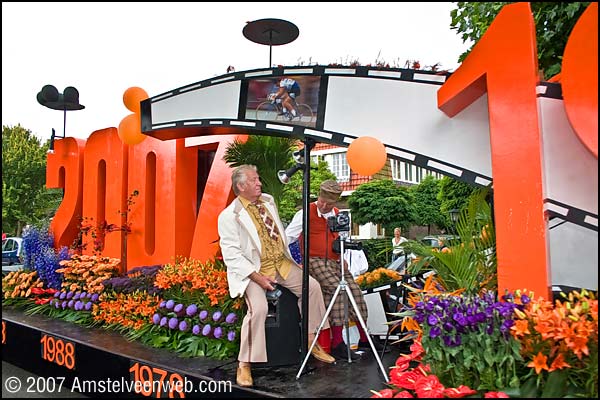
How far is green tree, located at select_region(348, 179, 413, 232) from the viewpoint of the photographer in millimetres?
13969

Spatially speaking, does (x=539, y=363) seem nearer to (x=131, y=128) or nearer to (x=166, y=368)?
(x=166, y=368)

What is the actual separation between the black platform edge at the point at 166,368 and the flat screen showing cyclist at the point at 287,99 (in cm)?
196

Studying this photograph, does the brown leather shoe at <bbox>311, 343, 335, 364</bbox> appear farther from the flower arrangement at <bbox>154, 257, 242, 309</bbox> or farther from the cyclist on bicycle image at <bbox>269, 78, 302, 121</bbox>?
the cyclist on bicycle image at <bbox>269, 78, 302, 121</bbox>

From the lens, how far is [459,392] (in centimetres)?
250

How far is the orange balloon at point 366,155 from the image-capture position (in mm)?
3512

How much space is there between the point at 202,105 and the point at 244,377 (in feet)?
8.00

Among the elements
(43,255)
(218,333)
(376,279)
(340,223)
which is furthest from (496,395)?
(43,255)

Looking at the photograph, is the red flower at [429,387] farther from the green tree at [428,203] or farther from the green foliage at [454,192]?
the green tree at [428,203]

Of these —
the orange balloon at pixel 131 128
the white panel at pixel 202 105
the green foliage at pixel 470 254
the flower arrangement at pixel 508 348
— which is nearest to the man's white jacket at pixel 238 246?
the white panel at pixel 202 105

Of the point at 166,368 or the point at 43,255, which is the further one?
the point at 43,255

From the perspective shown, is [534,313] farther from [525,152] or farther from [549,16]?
[549,16]

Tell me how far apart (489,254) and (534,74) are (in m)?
1.36

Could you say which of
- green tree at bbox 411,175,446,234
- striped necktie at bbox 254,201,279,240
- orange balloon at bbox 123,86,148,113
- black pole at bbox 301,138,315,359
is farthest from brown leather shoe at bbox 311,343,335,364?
green tree at bbox 411,175,446,234

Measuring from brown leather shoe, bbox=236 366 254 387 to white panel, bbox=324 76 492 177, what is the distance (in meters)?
1.95
